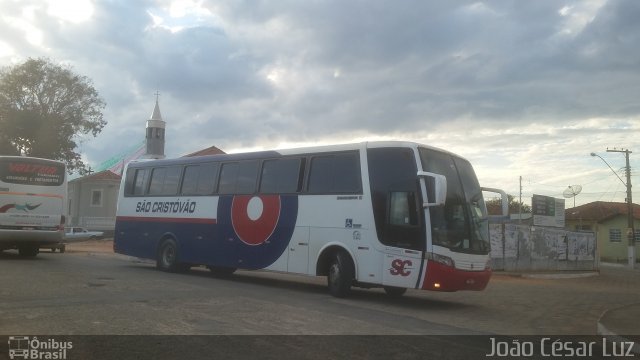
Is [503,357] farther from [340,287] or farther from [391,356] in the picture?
[340,287]

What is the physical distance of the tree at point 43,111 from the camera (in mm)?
38594

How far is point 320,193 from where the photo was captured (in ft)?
44.2

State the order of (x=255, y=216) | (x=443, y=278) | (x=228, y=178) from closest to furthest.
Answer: (x=443, y=278) → (x=255, y=216) → (x=228, y=178)

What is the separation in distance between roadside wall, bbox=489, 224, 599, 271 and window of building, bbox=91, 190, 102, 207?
35.4m

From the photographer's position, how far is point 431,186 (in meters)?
11.6

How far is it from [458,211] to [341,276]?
2930 mm

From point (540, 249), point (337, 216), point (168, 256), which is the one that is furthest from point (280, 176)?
point (540, 249)

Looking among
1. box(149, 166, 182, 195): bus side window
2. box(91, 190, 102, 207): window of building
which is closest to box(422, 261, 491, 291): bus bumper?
box(149, 166, 182, 195): bus side window

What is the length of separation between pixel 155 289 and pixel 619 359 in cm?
886

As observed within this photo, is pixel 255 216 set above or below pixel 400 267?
above

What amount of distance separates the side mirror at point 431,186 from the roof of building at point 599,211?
182ft

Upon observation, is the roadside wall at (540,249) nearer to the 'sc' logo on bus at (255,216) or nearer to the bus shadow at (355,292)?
the bus shadow at (355,292)

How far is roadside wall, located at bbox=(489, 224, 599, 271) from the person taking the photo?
26031 mm

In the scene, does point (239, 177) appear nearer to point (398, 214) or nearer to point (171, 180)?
point (171, 180)
